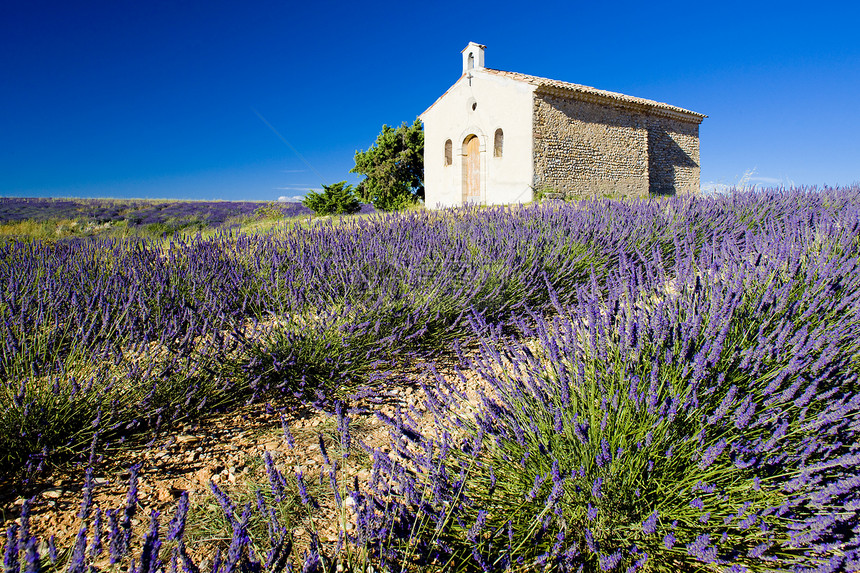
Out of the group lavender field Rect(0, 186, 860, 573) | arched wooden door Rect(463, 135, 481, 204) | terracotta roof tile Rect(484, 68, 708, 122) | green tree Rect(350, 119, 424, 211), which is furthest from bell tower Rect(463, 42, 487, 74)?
lavender field Rect(0, 186, 860, 573)

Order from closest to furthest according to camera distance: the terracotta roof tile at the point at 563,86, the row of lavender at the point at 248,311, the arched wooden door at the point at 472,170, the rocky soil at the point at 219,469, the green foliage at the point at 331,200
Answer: the rocky soil at the point at 219,469, the row of lavender at the point at 248,311, the terracotta roof tile at the point at 563,86, the arched wooden door at the point at 472,170, the green foliage at the point at 331,200

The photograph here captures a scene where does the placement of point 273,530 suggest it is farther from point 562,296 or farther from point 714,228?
point 714,228

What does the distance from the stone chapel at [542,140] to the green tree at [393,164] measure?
255 cm

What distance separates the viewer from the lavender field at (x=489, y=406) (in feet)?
3.34

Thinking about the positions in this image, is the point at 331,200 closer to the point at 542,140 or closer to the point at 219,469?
the point at 542,140

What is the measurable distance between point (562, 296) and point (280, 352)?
2.06m

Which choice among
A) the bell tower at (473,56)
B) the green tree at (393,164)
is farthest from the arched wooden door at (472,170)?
the green tree at (393,164)

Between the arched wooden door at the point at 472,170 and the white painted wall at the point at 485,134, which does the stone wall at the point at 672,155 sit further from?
the arched wooden door at the point at 472,170

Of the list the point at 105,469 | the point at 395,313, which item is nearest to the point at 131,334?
the point at 105,469

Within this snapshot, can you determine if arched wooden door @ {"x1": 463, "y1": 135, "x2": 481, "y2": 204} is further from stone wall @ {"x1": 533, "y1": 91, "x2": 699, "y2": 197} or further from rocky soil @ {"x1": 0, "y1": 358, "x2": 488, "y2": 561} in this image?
rocky soil @ {"x1": 0, "y1": 358, "x2": 488, "y2": 561}

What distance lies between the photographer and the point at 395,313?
251cm

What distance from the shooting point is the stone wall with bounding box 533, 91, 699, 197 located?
11578 mm

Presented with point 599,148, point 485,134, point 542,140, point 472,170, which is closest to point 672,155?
point 599,148

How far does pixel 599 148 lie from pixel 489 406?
1299 cm
